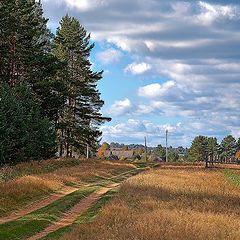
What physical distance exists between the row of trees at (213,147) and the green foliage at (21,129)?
360 feet

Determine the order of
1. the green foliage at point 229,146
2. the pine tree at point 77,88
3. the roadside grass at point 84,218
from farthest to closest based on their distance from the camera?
the green foliage at point 229,146
the pine tree at point 77,88
the roadside grass at point 84,218

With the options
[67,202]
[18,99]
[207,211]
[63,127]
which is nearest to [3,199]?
[67,202]

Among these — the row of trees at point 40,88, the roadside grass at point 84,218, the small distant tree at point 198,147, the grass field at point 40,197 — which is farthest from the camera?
the small distant tree at point 198,147

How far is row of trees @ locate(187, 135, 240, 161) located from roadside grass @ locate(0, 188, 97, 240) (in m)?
129

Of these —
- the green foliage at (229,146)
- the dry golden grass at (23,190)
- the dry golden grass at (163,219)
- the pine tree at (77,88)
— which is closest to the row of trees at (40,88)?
the pine tree at (77,88)

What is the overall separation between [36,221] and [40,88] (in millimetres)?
32737

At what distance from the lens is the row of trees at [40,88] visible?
3694 centimetres

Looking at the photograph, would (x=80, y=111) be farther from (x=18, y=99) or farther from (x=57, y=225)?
(x=57, y=225)

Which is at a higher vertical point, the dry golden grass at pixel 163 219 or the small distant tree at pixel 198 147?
the small distant tree at pixel 198 147

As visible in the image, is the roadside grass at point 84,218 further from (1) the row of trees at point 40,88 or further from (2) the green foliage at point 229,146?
(2) the green foliage at point 229,146

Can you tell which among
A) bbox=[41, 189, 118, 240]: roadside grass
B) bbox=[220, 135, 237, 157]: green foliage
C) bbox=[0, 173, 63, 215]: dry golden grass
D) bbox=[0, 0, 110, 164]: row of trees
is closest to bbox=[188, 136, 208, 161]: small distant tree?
bbox=[220, 135, 237, 157]: green foliage

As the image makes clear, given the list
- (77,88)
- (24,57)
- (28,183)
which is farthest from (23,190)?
(77,88)

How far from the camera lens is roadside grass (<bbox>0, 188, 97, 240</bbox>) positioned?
564 inches

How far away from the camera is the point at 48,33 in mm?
60438
